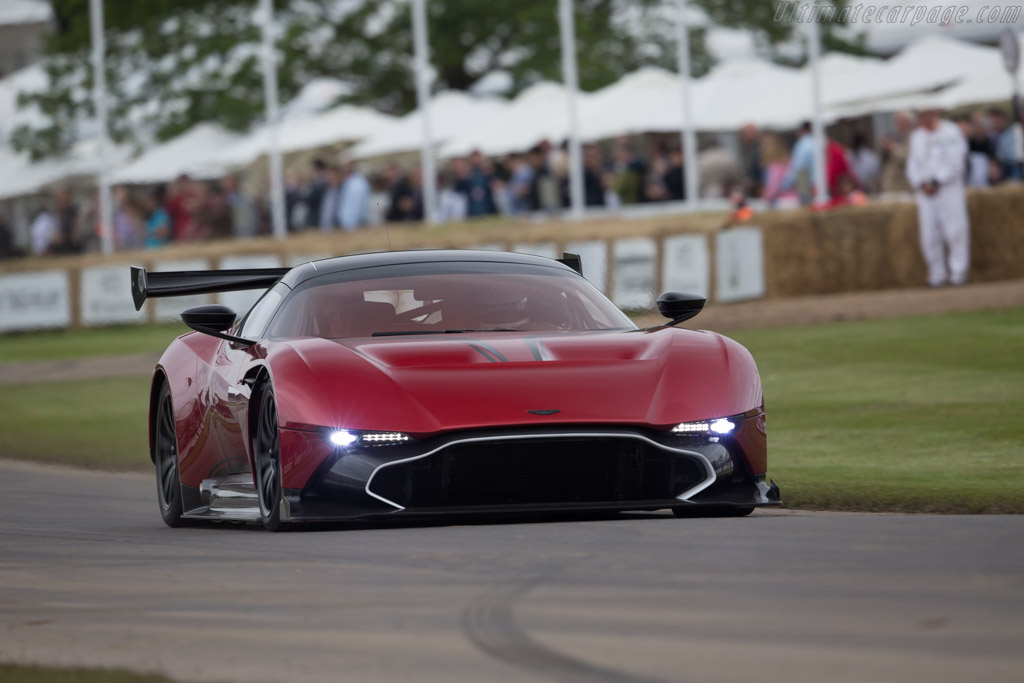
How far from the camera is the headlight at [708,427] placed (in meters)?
7.39

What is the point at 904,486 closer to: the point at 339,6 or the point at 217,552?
the point at 217,552

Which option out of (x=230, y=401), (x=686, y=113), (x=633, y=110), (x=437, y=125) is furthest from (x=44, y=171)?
(x=230, y=401)

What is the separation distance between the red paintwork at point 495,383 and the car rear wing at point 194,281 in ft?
5.15

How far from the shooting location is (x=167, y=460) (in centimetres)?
943

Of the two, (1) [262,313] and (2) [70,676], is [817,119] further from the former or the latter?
(2) [70,676]

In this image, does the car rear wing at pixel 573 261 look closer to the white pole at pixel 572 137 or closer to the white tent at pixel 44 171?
the white pole at pixel 572 137

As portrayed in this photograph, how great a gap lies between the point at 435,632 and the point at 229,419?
3.32 metres

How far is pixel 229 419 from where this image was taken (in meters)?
8.29

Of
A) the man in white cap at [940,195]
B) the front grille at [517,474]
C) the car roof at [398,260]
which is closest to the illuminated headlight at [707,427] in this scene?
the front grille at [517,474]

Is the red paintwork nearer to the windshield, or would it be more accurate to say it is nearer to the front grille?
the front grille

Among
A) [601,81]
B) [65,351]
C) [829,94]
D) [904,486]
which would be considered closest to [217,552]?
[904,486]

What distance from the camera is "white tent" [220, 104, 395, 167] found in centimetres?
4606

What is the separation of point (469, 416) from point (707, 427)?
0.93 meters

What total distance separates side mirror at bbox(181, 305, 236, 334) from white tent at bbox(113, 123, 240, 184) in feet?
129
